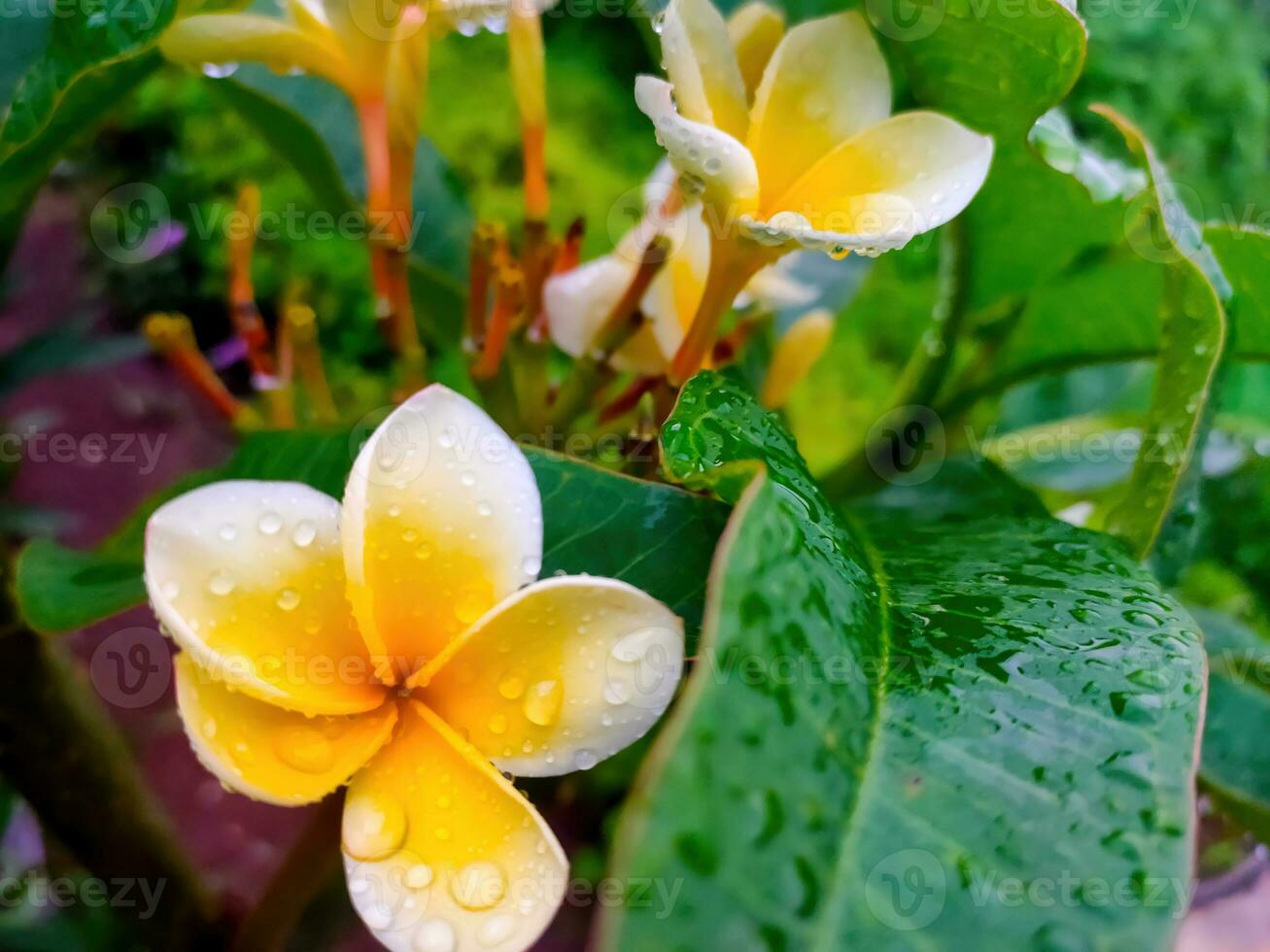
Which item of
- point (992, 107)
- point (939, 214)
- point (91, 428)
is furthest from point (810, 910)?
point (91, 428)

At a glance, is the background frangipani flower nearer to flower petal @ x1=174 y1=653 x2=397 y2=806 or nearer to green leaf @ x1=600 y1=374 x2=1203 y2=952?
green leaf @ x1=600 y1=374 x2=1203 y2=952

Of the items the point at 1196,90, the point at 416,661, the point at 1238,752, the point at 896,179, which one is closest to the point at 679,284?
the point at 896,179

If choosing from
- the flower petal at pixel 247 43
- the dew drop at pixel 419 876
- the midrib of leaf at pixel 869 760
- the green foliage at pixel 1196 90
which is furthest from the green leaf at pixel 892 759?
the green foliage at pixel 1196 90

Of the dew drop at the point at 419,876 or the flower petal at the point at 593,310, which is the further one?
the flower petal at the point at 593,310

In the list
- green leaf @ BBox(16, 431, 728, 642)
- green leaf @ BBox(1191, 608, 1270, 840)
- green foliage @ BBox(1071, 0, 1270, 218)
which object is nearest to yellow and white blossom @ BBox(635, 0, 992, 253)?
green leaf @ BBox(16, 431, 728, 642)

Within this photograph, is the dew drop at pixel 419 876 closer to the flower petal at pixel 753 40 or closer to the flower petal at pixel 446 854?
the flower petal at pixel 446 854

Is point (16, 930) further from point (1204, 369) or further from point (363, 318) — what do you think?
point (363, 318)
